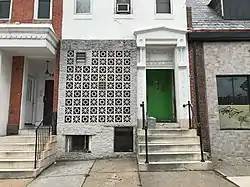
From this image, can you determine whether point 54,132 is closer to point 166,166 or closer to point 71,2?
point 166,166

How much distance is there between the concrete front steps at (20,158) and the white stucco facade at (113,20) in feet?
14.0

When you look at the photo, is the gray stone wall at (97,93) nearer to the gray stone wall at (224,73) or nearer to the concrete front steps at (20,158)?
the concrete front steps at (20,158)

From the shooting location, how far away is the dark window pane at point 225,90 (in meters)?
8.85

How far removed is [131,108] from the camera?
886 cm

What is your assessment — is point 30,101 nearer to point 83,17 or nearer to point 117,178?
point 83,17

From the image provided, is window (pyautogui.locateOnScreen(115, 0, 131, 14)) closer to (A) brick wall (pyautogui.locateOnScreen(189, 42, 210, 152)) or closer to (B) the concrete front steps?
(A) brick wall (pyautogui.locateOnScreen(189, 42, 210, 152))

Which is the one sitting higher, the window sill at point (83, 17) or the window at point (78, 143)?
the window sill at point (83, 17)

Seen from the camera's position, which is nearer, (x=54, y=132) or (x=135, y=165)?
(x=135, y=165)

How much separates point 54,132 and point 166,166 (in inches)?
168

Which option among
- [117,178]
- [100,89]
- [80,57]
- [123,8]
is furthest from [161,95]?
[117,178]

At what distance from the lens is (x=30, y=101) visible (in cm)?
1005

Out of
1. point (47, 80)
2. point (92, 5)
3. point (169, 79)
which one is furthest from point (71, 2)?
point (169, 79)

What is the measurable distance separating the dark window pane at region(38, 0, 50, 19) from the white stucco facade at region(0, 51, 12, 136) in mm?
2149

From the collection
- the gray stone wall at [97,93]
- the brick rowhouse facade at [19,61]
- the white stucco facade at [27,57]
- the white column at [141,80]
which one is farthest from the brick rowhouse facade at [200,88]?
the white stucco facade at [27,57]
